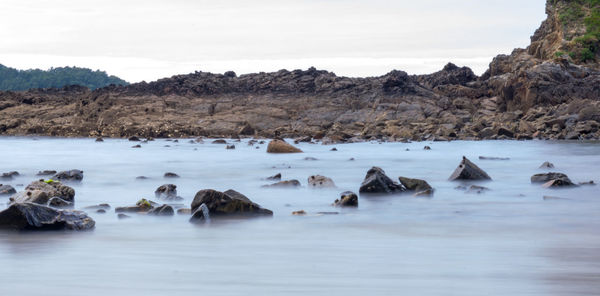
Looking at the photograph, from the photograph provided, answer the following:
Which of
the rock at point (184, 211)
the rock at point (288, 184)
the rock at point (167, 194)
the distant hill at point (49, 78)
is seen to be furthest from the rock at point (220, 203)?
the distant hill at point (49, 78)

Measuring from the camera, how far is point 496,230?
729 centimetres

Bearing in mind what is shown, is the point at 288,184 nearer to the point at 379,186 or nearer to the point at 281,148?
the point at 379,186

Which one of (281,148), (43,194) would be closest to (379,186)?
(43,194)

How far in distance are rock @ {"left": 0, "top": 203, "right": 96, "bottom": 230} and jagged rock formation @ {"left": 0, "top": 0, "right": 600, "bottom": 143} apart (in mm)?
30287

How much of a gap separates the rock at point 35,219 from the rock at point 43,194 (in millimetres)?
1614

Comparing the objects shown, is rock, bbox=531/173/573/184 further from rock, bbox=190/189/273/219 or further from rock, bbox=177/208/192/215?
rock, bbox=177/208/192/215

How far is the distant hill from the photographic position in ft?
449

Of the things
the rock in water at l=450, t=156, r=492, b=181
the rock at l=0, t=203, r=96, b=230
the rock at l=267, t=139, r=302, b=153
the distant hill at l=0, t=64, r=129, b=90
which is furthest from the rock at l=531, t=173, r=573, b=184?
the distant hill at l=0, t=64, r=129, b=90

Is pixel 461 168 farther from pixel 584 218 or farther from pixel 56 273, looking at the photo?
pixel 56 273

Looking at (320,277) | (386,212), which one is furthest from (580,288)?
(386,212)

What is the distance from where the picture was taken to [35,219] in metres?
6.83

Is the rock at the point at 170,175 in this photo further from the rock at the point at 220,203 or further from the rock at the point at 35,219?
the rock at the point at 35,219

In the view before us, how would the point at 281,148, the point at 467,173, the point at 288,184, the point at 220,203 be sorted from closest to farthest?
the point at 220,203
the point at 288,184
the point at 467,173
the point at 281,148

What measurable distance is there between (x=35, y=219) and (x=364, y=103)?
1784 inches
